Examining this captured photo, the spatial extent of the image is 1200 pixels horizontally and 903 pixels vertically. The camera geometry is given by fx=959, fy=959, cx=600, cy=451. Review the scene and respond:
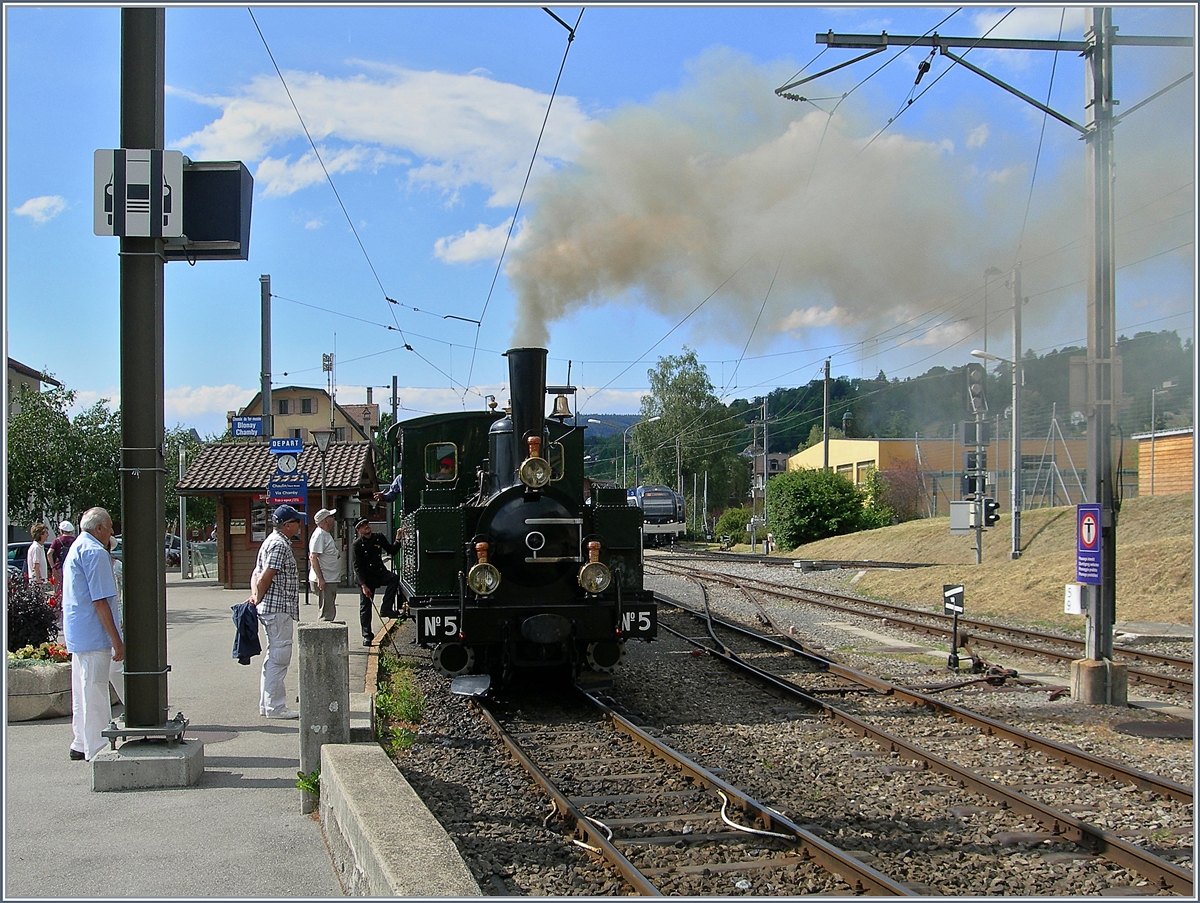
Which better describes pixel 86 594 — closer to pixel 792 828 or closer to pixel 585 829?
pixel 585 829

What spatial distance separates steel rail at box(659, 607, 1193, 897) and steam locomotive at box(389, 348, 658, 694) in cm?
223

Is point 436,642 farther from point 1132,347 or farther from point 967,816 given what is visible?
point 1132,347

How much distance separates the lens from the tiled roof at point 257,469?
19625mm

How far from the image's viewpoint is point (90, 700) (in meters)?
6.02

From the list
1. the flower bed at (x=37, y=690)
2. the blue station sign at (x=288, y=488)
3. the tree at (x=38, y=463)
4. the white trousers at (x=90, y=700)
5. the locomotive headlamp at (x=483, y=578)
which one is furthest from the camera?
the tree at (x=38, y=463)

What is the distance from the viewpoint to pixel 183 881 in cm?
421

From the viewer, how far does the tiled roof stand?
19.6 m

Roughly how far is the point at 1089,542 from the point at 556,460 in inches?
200

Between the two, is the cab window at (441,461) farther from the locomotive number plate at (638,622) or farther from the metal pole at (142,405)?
the metal pole at (142,405)

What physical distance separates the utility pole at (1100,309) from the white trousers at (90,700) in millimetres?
8166

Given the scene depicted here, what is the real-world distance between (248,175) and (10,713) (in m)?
4.60

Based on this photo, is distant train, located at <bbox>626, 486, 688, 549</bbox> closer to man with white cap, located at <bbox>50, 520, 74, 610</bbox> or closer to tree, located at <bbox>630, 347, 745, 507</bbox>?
tree, located at <bbox>630, 347, 745, 507</bbox>

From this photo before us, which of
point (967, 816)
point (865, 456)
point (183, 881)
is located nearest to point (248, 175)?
point (183, 881)

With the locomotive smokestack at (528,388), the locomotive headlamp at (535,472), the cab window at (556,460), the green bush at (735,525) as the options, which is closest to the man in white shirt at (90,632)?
the locomotive headlamp at (535,472)
